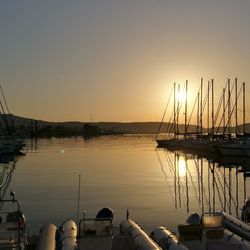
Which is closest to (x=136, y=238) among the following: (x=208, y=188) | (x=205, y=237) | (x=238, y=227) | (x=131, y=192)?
(x=205, y=237)

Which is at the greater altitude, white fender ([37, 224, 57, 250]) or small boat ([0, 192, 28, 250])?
small boat ([0, 192, 28, 250])

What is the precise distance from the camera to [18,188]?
36.3 m

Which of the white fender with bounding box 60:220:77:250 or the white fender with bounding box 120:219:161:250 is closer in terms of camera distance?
the white fender with bounding box 120:219:161:250

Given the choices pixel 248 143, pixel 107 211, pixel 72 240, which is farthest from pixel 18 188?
pixel 248 143

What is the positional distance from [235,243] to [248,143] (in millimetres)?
56674

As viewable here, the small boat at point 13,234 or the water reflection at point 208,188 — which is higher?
the small boat at point 13,234

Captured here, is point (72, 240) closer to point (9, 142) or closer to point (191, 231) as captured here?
point (191, 231)

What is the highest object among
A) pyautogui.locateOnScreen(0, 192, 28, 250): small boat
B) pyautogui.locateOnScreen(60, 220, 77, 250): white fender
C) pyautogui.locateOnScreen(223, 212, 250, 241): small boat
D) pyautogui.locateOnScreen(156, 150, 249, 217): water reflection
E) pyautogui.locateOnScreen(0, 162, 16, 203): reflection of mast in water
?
pyautogui.locateOnScreen(0, 192, 28, 250): small boat

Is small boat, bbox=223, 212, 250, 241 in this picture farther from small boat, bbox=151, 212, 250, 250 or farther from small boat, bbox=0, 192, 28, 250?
small boat, bbox=0, 192, 28, 250

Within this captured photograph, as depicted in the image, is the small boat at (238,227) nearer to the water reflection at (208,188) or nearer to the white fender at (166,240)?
the white fender at (166,240)

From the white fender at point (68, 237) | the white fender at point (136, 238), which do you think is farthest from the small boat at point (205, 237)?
the white fender at point (68, 237)

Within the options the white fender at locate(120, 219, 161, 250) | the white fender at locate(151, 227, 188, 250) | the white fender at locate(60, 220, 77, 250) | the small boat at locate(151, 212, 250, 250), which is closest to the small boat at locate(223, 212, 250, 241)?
the small boat at locate(151, 212, 250, 250)

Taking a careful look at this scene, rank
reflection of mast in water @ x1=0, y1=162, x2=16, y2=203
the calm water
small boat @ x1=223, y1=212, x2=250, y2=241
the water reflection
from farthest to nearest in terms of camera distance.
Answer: reflection of mast in water @ x1=0, y1=162, x2=16, y2=203 → the water reflection → the calm water → small boat @ x1=223, y1=212, x2=250, y2=241

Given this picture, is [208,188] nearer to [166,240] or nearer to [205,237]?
[166,240]
